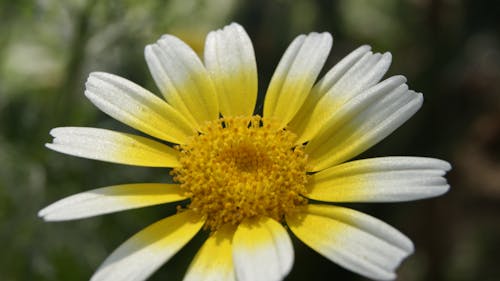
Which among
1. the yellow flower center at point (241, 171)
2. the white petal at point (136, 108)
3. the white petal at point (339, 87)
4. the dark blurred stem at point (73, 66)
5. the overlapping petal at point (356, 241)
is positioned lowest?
the overlapping petal at point (356, 241)

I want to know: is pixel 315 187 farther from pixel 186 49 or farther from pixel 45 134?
pixel 45 134

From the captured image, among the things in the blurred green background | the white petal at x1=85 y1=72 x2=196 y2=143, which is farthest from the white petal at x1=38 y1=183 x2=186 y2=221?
the blurred green background

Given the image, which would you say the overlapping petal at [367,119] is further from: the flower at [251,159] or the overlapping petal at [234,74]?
the overlapping petal at [234,74]

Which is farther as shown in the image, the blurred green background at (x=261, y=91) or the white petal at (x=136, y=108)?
the blurred green background at (x=261, y=91)

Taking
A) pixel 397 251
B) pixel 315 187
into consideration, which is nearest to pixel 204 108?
pixel 315 187

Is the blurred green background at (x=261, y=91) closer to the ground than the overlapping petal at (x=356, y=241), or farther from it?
farther from it

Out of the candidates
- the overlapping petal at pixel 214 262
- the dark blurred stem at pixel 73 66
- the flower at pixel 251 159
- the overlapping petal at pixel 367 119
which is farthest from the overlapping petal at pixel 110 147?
the dark blurred stem at pixel 73 66
